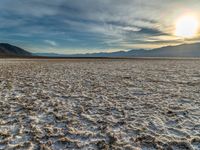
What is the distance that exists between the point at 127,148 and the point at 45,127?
2228 mm

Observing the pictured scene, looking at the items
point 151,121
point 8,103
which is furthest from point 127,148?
point 8,103

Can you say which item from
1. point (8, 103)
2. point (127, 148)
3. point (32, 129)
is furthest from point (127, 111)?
point (8, 103)

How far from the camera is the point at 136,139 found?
421 centimetres

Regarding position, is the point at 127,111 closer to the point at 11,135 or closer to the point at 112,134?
the point at 112,134

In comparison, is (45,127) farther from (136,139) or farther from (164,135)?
(164,135)

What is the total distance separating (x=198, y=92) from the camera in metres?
8.92

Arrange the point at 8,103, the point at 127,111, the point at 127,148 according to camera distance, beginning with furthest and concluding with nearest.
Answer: the point at 8,103
the point at 127,111
the point at 127,148

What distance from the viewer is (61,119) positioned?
538 centimetres

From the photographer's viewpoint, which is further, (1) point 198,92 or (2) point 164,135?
(1) point 198,92

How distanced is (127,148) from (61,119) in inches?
90.7

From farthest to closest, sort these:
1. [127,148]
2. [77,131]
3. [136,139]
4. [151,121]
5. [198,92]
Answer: [198,92] < [151,121] < [77,131] < [136,139] < [127,148]

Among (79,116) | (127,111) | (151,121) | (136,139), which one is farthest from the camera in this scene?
(127,111)

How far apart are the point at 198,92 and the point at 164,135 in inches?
219

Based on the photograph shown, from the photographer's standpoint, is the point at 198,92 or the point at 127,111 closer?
the point at 127,111
